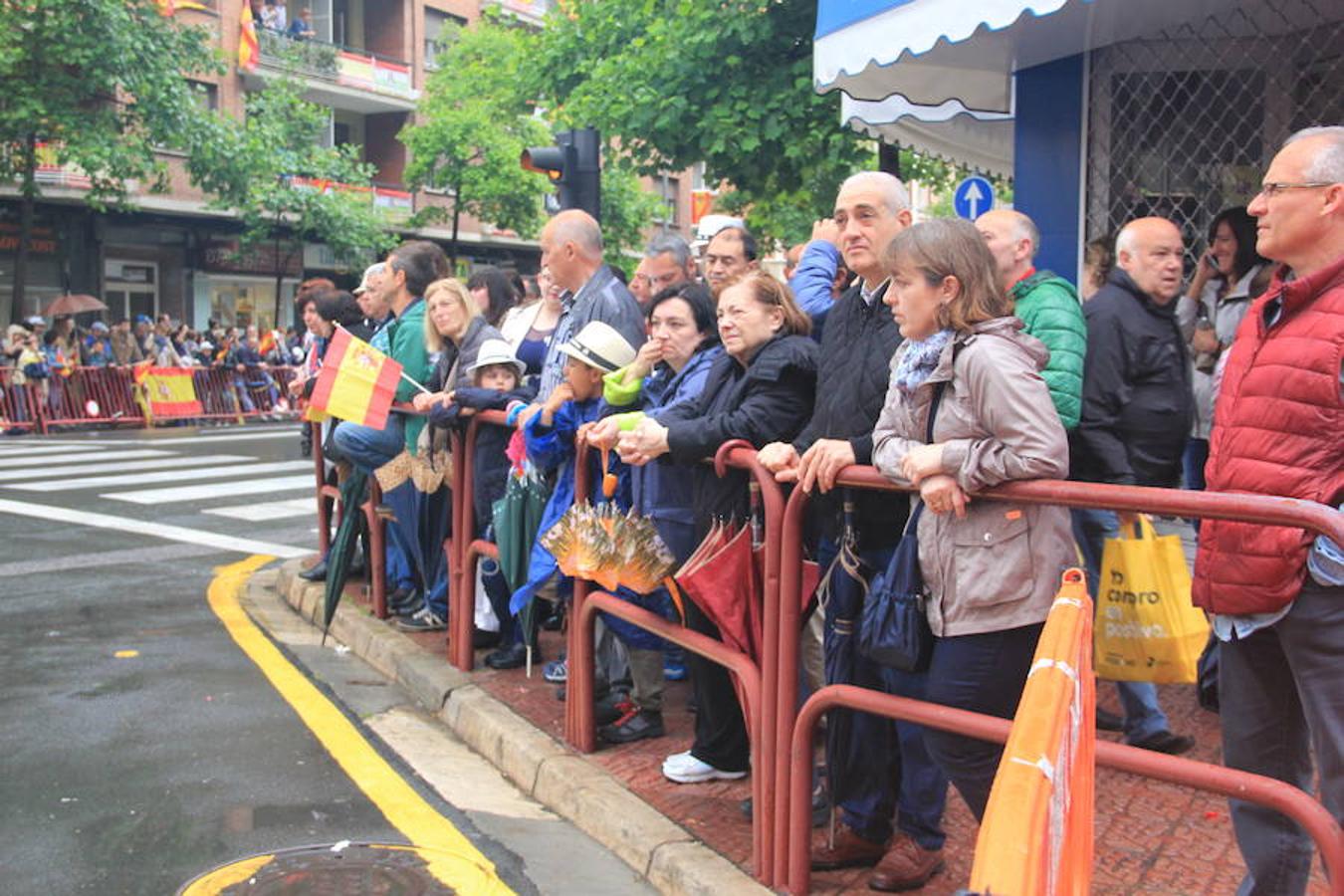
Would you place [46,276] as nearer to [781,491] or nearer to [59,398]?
[59,398]

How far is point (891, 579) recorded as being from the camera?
10.5 ft

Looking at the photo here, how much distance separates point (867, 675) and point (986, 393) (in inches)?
36.3

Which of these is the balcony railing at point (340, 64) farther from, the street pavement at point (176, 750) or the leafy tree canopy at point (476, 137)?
the street pavement at point (176, 750)

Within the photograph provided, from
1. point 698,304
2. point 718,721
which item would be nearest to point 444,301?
point 698,304

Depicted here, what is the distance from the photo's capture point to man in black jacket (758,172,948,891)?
11.5 ft

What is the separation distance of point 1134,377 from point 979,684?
2.12 m

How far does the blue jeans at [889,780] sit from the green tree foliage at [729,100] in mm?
9442

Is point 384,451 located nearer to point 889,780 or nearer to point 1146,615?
point 889,780

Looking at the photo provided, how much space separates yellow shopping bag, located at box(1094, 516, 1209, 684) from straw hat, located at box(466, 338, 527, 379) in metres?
2.93

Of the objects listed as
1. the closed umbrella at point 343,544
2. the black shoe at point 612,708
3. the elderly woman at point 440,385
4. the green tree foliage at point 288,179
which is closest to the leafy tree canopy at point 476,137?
the green tree foliage at point 288,179

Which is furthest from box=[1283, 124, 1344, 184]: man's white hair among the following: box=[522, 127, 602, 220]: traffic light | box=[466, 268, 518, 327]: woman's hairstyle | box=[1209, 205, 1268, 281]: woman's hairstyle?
box=[522, 127, 602, 220]: traffic light

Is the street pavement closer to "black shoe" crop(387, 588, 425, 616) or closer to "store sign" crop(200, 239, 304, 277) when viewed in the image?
"black shoe" crop(387, 588, 425, 616)

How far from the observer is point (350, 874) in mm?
3840

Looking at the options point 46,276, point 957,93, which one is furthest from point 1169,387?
point 46,276
